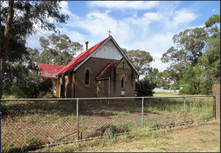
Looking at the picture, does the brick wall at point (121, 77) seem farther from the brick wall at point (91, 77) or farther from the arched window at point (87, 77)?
the arched window at point (87, 77)

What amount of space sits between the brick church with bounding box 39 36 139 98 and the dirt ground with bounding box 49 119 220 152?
35.6 feet

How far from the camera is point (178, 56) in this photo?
55.7 metres

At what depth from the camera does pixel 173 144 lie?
5.18m

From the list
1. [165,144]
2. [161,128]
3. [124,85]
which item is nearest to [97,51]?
[124,85]

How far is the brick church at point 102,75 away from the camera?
1720cm

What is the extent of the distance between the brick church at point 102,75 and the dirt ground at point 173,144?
35.6 feet

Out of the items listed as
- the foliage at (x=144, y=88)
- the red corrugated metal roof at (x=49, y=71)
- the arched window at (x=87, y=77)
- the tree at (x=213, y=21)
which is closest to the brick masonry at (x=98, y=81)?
the arched window at (x=87, y=77)

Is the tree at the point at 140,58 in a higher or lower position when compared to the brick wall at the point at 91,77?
higher

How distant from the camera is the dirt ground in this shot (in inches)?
187

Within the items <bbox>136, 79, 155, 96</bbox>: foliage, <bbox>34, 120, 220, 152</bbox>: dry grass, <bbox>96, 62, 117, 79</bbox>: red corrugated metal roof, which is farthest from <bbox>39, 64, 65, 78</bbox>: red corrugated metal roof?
<bbox>34, 120, 220, 152</bbox>: dry grass

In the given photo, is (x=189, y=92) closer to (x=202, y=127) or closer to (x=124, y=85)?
(x=124, y=85)

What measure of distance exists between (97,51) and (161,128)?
46.8 ft

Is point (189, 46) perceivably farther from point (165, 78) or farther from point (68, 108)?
point (68, 108)

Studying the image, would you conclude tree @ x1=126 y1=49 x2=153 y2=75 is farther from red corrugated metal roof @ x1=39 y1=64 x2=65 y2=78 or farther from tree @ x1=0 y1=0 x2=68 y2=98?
tree @ x1=0 y1=0 x2=68 y2=98
